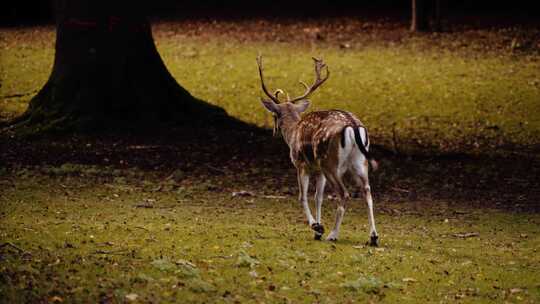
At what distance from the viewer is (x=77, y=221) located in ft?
32.8

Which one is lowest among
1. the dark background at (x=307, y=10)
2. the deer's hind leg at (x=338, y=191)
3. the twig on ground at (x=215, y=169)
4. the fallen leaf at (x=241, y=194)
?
the twig on ground at (x=215, y=169)

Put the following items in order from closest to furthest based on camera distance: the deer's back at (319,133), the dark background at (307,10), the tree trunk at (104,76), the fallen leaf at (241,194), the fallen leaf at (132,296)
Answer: the fallen leaf at (132,296)
the deer's back at (319,133)
the fallen leaf at (241,194)
the tree trunk at (104,76)
the dark background at (307,10)

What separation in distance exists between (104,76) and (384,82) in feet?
Answer: 21.6

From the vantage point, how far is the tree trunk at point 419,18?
25.4m

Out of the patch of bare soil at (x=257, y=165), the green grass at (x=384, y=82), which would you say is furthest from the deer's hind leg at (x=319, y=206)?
the green grass at (x=384, y=82)

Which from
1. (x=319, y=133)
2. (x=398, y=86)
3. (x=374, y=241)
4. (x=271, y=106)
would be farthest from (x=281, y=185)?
(x=398, y=86)

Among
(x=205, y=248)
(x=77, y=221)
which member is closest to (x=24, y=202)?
(x=77, y=221)

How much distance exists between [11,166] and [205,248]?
616cm

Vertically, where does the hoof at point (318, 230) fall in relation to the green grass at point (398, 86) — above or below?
above

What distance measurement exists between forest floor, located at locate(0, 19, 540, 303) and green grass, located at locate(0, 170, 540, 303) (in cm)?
2

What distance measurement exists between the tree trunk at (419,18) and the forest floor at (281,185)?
20.0 inches

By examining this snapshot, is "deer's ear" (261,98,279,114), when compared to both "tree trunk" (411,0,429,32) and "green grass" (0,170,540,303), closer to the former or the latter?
"green grass" (0,170,540,303)

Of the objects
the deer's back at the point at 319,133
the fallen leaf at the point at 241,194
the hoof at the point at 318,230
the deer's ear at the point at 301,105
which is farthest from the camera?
the fallen leaf at the point at 241,194

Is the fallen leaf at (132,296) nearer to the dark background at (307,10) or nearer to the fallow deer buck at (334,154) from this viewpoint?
the fallow deer buck at (334,154)
